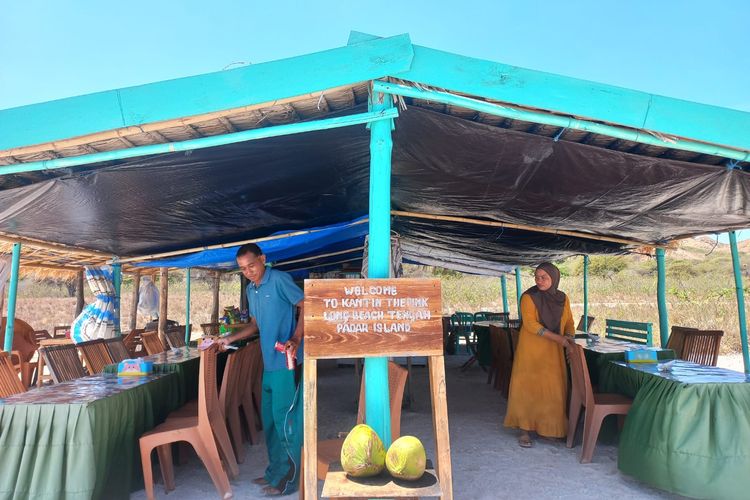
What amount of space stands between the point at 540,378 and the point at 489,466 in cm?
87

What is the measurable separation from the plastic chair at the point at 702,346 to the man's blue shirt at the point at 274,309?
4416 mm

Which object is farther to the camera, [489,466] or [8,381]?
[489,466]

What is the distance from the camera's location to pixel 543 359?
4.11 metres

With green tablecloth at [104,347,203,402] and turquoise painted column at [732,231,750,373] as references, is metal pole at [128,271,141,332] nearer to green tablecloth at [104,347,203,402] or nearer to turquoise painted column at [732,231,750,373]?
green tablecloth at [104,347,203,402]

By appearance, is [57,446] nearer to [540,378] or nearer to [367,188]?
[367,188]

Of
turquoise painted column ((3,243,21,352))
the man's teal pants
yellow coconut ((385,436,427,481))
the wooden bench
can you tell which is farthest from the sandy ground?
turquoise painted column ((3,243,21,352))

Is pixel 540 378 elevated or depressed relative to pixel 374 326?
depressed

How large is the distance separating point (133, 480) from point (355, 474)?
2.02 metres

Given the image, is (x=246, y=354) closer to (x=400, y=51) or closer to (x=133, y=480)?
(x=133, y=480)

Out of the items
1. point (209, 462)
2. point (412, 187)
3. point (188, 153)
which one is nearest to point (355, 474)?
point (209, 462)

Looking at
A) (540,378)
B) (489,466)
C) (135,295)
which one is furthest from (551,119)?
(135,295)

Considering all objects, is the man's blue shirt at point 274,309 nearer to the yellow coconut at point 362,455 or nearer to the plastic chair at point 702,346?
the yellow coconut at point 362,455

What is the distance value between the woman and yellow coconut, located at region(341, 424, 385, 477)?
2425 mm

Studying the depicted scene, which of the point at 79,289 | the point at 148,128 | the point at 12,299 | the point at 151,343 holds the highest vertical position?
the point at 148,128
